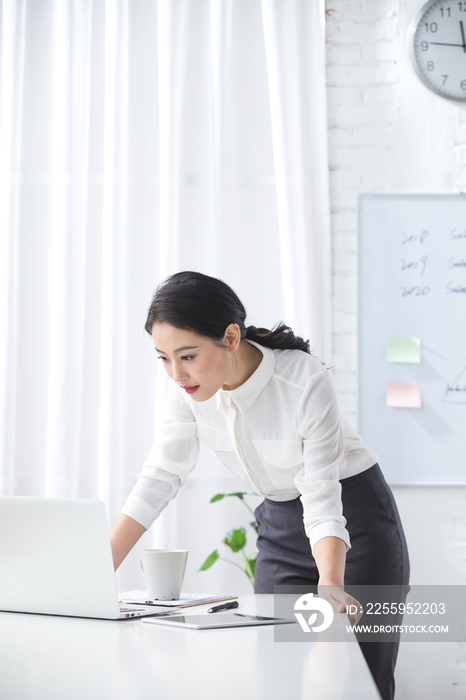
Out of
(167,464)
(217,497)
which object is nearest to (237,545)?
(217,497)

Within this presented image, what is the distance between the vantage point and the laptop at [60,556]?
0.89m

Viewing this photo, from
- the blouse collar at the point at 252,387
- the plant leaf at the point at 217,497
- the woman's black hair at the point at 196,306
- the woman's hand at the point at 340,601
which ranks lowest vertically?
the plant leaf at the point at 217,497

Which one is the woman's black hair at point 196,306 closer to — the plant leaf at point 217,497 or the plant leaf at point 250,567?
the plant leaf at point 217,497

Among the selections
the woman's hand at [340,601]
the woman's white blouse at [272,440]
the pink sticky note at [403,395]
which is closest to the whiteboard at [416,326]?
the pink sticky note at [403,395]

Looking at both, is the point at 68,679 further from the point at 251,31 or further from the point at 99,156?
the point at 251,31

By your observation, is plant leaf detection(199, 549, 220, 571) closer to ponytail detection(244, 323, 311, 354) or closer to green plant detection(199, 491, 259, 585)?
green plant detection(199, 491, 259, 585)

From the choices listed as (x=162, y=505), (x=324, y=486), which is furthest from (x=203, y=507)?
(x=324, y=486)

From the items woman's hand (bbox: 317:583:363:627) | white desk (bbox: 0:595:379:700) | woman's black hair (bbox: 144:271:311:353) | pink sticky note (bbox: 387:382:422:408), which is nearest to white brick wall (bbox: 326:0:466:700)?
pink sticky note (bbox: 387:382:422:408)

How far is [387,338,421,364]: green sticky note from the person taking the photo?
Result: 2.20 m

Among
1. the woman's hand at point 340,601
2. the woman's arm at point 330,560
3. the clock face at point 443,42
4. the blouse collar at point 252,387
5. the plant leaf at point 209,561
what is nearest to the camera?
the woman's hand at point 340,601

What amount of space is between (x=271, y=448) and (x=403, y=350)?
1074 mm

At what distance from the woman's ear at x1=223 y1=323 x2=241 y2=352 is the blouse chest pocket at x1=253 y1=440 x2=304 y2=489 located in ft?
0.70

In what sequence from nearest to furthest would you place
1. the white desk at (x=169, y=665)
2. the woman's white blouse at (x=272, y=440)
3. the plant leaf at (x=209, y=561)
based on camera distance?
the white desk at (x=169, y=665)
the woman's white blouse at (x=272, y=440)
the plant leaf at (x=209, y=561)

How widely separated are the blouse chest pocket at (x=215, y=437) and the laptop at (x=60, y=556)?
1.70 ft
